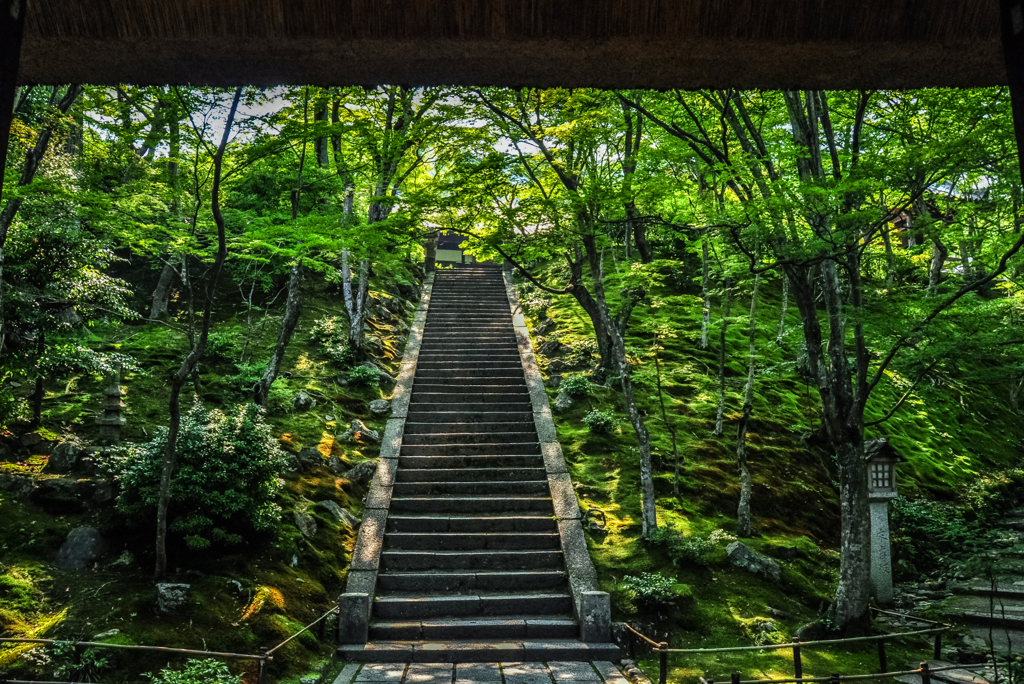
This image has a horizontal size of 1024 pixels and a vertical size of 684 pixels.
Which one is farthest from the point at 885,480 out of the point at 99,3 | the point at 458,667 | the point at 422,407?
the point at 99,3

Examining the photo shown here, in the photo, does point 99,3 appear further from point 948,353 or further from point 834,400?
point 948,353

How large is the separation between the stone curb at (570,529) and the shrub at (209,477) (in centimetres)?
412

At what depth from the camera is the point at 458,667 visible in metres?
6.86

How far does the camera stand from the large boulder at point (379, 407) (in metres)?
13.1

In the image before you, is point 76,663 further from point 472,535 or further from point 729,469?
point 729,469

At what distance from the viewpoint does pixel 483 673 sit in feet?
21.9

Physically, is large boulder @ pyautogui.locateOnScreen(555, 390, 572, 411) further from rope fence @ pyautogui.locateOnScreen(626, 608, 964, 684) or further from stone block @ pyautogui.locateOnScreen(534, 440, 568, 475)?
rope fence @ pyautogui.locateOnScreen(626, 608, 964, 684)

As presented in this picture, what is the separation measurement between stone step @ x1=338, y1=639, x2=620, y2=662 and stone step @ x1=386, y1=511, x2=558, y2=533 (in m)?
2.32

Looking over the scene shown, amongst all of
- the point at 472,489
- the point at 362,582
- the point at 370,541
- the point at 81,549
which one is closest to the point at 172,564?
the point at 81,549

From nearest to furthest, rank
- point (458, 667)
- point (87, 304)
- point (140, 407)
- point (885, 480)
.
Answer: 1. point (458, 667)
2. point (87, 304)
3. point (885, 480)
4. point (140, 407)

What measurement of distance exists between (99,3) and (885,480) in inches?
408

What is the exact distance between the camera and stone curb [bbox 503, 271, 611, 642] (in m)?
7.60

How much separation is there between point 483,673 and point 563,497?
3.83m

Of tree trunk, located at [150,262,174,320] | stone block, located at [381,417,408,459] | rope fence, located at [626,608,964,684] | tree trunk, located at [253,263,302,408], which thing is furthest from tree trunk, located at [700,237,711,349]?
tree trunk, located at [150,262,174,320]
